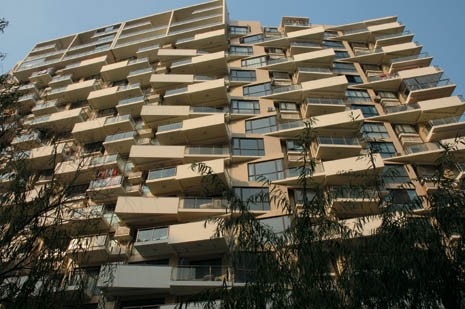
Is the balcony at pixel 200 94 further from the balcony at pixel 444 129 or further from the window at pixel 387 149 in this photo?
the balcony at pixel 444 129

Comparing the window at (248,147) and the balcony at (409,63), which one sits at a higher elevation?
the balcony at (409,63)

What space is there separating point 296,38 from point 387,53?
28.3ft

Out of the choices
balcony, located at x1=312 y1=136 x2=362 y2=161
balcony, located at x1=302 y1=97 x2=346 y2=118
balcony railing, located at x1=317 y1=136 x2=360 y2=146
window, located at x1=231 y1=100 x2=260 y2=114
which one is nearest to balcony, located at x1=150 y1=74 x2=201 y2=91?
window, located at x1=231 y1=100 x2=260 y2=114

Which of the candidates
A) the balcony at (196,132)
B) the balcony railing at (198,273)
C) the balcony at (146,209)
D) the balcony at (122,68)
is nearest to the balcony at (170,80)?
the balcony at (122,68)

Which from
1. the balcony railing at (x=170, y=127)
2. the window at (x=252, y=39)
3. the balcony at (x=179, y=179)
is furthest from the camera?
the window at (x=252, y=39)

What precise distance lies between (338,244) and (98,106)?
28.4 meters

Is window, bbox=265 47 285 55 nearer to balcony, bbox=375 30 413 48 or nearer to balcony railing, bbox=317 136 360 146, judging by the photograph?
balcony, bbox=375 30 413 48

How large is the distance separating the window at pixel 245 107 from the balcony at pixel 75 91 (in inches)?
557

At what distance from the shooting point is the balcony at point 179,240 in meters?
19.1

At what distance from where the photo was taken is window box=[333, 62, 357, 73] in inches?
1292

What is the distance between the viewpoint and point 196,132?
25.6m

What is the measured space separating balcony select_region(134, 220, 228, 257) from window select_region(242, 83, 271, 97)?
1395 centimetres

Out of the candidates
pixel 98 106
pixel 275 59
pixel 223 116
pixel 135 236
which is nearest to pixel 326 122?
pixel 223 116

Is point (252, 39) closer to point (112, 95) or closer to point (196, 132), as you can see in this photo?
point (112, 95)
